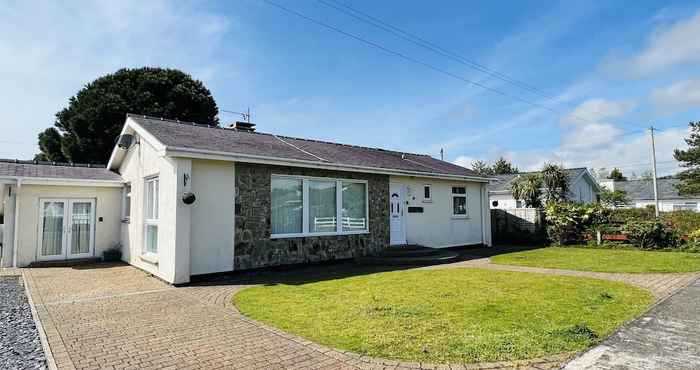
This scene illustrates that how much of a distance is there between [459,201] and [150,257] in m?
11.7

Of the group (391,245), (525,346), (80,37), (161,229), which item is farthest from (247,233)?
(525,346)

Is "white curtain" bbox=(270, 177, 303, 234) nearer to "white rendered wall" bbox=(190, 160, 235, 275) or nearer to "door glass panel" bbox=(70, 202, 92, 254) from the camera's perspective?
"white rendered wall" bbox=(190, 160, 235, 275)

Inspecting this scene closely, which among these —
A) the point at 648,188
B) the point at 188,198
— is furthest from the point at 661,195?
the point at 188,198

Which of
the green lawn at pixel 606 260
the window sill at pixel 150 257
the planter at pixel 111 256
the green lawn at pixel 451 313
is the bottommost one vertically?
the green lawn at pixel 606 260

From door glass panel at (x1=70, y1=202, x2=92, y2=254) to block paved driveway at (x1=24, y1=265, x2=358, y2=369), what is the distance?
17.3ft

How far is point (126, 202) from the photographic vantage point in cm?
1355

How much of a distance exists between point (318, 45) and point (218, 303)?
8.96 meters

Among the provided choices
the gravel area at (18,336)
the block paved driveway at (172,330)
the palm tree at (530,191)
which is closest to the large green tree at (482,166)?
the palm tree at (530,191)

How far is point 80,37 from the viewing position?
31.8 feet

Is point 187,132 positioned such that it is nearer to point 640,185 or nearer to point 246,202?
point 246,202

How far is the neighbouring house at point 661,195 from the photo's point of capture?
36656 mm

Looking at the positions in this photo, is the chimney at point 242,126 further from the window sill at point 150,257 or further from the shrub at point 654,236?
the shrub at point 654,236

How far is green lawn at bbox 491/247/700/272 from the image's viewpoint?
402 inches

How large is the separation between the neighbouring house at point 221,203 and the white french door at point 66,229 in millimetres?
29
